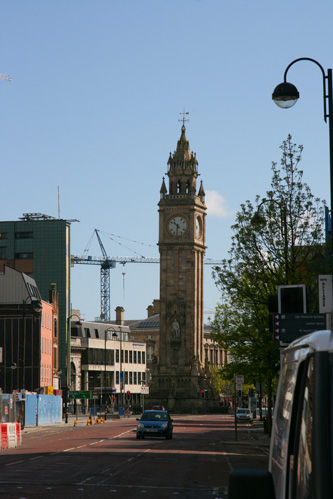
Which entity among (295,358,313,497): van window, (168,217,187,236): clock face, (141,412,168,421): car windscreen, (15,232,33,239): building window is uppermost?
(168,217,187,236): clock face

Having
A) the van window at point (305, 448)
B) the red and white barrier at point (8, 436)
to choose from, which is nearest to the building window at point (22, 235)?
the red and white barrier at point (8, 436)

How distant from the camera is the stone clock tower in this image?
416 ft

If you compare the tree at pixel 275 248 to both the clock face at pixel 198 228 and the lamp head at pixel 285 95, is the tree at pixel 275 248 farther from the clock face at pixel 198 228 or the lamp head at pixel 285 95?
the clock face at pixel 198 228

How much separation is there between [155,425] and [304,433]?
4565cm

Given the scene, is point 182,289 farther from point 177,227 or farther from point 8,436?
point 8,436

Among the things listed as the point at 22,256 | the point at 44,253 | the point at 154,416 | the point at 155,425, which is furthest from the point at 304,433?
the point at 22,256

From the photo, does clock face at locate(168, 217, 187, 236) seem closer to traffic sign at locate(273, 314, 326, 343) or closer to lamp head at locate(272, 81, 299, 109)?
lamp head at locate(272, 81, 299, 109)

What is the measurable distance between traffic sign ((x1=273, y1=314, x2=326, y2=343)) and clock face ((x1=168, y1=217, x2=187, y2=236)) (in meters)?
115

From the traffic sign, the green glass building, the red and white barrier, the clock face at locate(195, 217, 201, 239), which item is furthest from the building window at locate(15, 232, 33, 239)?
the traffic sign

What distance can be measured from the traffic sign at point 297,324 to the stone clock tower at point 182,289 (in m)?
108

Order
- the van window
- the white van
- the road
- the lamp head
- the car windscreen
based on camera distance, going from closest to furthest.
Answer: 1. the white van
2. the van window
3. the road
4. the lamp head
5. the car windscreen

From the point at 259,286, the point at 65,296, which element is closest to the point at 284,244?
the point at 259,286

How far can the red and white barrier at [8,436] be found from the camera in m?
42.0

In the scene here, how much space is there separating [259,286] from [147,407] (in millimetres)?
85573
